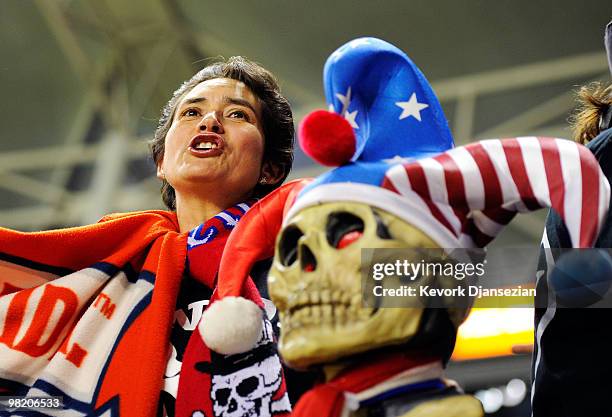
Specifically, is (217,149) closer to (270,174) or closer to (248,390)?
(270,174)

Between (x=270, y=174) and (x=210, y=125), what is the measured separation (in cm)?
13

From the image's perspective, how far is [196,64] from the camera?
348 cm

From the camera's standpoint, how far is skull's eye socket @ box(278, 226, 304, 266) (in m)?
0.72

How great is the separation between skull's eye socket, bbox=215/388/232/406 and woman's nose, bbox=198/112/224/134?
0.35 m

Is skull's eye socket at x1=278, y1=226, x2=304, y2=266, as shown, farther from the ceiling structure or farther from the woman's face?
the ceiling structure

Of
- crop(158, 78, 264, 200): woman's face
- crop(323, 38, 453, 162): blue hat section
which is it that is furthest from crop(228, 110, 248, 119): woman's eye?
crop(323, 38, 453, 162): blue hat section

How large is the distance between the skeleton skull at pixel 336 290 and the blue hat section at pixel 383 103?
9 cm

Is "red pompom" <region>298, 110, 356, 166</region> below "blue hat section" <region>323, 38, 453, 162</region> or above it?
below

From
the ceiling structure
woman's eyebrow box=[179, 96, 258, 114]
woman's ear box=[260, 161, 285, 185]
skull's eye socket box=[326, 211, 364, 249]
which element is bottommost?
skull's eye socket box=[326, 211, 364, 249]

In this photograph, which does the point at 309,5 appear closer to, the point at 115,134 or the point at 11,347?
the point at 115,134

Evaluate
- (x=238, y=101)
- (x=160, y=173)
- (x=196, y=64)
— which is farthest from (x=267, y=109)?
(x=196, y=64)

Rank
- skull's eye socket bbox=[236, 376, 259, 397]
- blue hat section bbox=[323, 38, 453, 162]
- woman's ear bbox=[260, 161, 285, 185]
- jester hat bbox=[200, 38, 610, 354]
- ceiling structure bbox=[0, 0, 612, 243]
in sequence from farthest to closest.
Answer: ceiling structure bbox=[0, 0, 612, 243] < woman's ear bbox=[260, 161, 285, 185] < skull's eye socket bbox=[236, 376, 259, 397] < blue hat section bbox=[323, 38, 453, 162] < jester hat bbox=[200, 38, 610, 354]

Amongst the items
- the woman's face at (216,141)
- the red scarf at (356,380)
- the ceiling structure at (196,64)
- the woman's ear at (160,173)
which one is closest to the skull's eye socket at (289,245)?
the red scarf at (356,380)

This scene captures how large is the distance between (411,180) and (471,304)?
13 centimetres
